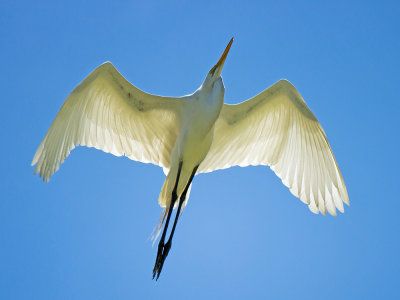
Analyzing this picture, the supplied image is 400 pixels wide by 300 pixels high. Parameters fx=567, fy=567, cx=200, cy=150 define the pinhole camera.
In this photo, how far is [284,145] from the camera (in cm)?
787

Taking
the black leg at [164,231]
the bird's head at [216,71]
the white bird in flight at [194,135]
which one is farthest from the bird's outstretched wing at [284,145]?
the black leg at [164,231]

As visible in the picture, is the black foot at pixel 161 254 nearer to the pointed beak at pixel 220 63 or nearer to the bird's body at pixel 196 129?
the bird's body at pixel 196 129

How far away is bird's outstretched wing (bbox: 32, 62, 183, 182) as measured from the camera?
22.4 feet

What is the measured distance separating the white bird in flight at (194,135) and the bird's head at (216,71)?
13 millimetres

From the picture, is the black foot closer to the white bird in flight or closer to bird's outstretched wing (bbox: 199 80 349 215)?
the white bird in flight

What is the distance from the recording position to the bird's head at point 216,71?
7027 mm

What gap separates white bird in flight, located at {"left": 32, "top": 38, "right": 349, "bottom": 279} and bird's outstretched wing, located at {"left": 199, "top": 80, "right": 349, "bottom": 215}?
1cm

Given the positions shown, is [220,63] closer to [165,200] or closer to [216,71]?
[216,71]

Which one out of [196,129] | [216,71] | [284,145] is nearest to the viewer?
[196,129]

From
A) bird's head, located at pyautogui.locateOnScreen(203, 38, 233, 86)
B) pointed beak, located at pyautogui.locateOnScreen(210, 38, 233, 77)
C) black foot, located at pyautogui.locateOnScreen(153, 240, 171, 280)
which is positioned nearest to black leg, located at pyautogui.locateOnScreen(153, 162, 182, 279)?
Answer: black foot, located at pyautogui.locateOnScreen(153, 240, 171, 280)

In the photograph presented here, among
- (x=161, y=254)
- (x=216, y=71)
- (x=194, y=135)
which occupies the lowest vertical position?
(x=161, y=254)

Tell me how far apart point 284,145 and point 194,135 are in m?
1.54

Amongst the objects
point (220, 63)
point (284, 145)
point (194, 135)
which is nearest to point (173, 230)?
point (194, 135)

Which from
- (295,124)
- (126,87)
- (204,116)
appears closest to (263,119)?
(295,124)
